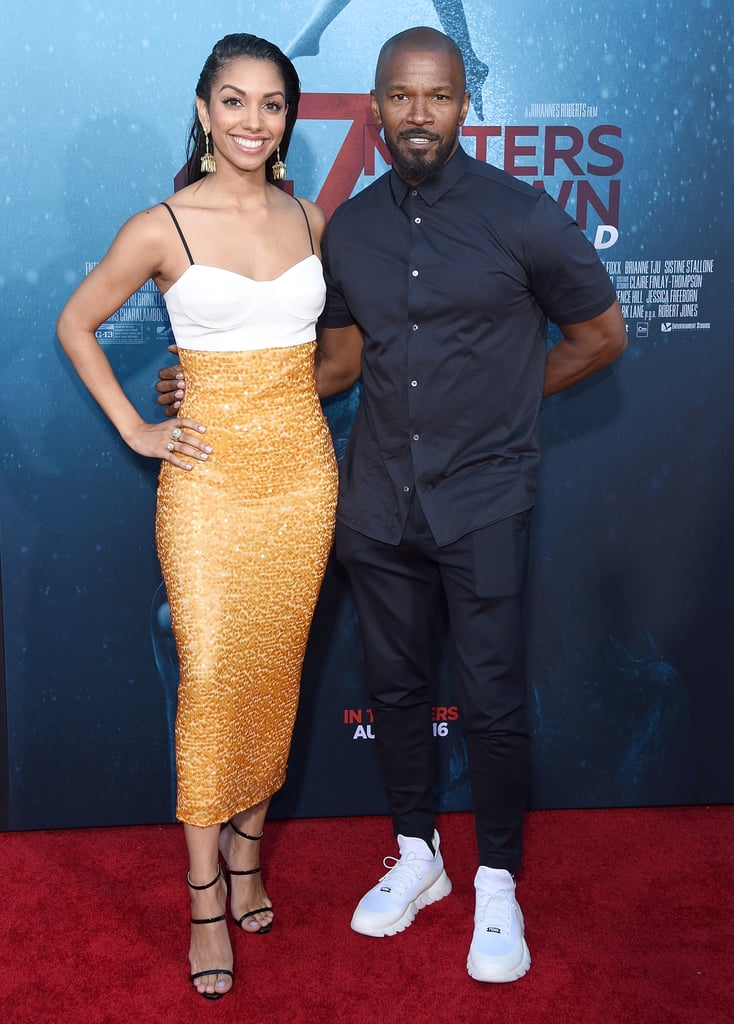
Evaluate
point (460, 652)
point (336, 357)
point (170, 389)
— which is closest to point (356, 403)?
point (336, 357)

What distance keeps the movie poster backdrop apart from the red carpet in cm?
16

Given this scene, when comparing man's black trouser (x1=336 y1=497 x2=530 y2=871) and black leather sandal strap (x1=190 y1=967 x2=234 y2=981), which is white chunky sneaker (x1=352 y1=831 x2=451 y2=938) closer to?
man's black trouser (x1=336 y1=497 x2=530 y2=871)

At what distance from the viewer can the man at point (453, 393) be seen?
2131 millimetres

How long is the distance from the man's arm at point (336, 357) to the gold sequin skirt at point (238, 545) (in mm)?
191

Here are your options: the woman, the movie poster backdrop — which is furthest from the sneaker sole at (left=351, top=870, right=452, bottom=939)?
the movie poster backdrop

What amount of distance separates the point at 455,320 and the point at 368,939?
4.57ft

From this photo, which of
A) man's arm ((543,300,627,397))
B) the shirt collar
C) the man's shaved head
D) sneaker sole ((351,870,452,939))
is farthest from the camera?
sneaker sole ((351,870,452,939))

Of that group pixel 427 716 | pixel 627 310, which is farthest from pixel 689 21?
pixel 427 716

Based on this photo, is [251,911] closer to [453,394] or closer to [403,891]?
[403,891]

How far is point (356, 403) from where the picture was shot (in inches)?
108

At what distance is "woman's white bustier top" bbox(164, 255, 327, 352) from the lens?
2.09 m

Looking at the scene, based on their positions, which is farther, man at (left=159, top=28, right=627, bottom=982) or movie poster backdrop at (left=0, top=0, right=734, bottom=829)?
movie poster backdrop at (left=0, top=0, right=734, bottom=829)

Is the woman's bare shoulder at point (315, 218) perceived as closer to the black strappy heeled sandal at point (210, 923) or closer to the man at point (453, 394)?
the man at point (453, 394)

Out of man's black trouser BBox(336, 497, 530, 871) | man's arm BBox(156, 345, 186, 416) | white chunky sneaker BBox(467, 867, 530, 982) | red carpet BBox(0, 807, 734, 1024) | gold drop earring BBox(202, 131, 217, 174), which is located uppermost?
gold drop earring BBox(202, 131, 217, 174)
